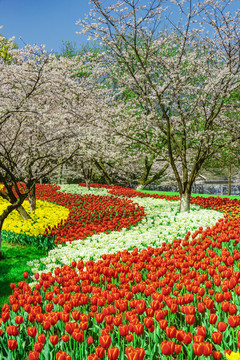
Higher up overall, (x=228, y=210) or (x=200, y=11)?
(x=200, y=11)

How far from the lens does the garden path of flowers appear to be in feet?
7.89

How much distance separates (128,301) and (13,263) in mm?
4175

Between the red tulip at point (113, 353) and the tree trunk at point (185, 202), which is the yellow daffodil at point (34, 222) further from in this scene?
the red tulip at point (113, 353)

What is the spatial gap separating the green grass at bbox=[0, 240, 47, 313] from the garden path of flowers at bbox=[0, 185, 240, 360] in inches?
18.0

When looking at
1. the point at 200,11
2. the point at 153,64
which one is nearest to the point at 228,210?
the point at 153,64

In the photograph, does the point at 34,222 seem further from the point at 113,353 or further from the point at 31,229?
the point at 113,353

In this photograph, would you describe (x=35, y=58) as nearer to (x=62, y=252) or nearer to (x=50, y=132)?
(x=50, y=132)

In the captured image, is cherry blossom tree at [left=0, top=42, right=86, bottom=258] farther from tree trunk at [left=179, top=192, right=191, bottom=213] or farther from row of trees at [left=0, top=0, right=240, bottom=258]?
tree trunk at [left=179, top=192, right=191, bottom=213]

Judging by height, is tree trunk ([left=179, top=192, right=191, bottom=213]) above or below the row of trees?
below

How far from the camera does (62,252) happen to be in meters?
6.63

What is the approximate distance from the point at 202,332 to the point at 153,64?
1000 centimetres

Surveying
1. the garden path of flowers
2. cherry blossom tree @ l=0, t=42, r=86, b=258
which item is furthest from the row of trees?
the garden path of flowers

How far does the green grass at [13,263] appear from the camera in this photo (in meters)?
5.27

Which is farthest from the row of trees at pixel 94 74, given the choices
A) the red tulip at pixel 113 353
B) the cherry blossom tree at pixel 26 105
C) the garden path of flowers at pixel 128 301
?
the red tulip at pixel 113 353
